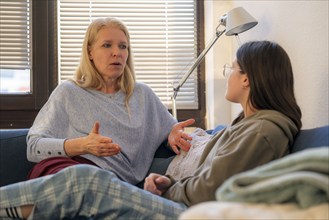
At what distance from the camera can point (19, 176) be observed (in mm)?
1969

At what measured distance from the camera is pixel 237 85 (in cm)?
147

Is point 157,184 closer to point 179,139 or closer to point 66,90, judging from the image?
point 179,139

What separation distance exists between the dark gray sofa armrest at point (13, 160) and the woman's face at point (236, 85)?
98 centimetres

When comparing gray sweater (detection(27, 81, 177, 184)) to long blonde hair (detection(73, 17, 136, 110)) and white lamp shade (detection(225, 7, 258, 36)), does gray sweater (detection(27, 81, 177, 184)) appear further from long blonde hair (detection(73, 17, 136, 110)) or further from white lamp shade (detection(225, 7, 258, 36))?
white lamp shade (detection(225, 7, 258, 36))

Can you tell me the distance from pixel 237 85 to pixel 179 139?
545 millimetres

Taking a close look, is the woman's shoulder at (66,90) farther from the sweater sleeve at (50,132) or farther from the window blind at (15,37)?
the window blind at (15,37)

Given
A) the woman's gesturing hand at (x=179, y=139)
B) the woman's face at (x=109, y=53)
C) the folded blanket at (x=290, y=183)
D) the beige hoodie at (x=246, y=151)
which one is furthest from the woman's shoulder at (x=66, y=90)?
the folded blanket at (x=290, y=183)

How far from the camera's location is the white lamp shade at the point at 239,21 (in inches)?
90.6

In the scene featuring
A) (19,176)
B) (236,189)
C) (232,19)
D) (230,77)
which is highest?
(232,19)

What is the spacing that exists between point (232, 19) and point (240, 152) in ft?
4.11

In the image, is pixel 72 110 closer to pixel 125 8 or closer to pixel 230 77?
pixel 230 77

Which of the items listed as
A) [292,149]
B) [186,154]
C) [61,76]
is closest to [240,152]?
[292,149]

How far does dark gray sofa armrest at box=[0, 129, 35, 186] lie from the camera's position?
1.96m

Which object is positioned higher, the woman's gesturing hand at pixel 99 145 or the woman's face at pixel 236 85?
the woman's face at pixel 236 85
